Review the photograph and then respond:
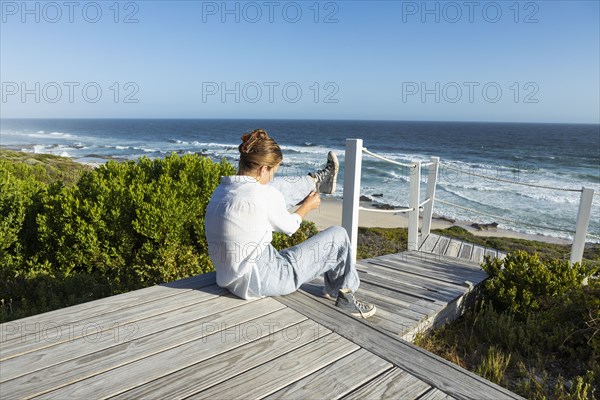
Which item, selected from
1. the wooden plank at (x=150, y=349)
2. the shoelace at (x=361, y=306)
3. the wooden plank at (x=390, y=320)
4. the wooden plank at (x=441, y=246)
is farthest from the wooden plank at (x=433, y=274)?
the wooden plank at (x=150, y=349)

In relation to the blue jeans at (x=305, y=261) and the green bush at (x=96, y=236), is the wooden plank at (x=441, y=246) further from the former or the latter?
the green bush at (x=96, y=236)

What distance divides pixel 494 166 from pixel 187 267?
3362 centimetres

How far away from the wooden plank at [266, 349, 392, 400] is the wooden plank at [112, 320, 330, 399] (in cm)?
19

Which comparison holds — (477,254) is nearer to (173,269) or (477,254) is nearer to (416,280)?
(416,280)

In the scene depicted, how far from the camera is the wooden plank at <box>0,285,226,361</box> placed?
74.4 inches

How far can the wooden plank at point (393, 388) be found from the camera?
1.63 m

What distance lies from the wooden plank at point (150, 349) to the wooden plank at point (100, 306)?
40cm

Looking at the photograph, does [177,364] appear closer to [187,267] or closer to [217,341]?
[217,341]

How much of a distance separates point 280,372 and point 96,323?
1.07 meters

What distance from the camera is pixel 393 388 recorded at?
1689 mm

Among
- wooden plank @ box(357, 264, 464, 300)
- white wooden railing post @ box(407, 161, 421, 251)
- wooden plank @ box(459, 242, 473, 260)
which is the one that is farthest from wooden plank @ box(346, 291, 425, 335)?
wooden plank @ box(459, 242, 473, 260)

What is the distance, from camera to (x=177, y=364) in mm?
1786

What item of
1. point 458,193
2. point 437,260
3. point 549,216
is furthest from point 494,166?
point 437,260

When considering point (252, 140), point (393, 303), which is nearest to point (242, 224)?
point (252, 140)
